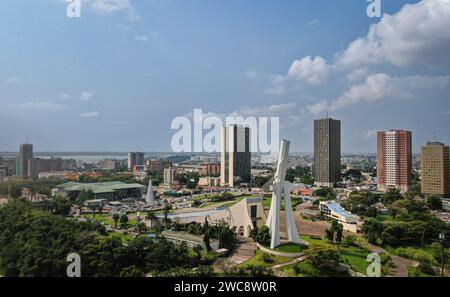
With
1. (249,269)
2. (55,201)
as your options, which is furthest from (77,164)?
(249,269)

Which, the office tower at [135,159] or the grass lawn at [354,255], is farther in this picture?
the office tower at [135,159]

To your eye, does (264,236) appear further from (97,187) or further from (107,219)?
(97,187)

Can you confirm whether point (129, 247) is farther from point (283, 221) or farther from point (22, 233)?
point (283, 221)

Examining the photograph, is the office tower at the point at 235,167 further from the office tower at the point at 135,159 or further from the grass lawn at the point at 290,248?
the office tower at the point at 135,159

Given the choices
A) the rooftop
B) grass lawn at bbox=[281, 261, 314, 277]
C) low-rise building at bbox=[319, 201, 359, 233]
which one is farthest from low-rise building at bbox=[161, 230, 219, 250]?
the rooftop

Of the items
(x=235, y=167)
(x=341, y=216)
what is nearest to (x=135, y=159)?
(x=235, y=167)

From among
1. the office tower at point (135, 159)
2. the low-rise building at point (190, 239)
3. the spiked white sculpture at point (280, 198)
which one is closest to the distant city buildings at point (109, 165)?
the office tower at point (135, 159)

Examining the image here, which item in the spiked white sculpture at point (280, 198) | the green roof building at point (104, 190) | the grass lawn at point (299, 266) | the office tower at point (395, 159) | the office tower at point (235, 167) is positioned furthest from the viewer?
the office tower at point (235, 167)
